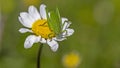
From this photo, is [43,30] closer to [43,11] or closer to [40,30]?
[40,30]

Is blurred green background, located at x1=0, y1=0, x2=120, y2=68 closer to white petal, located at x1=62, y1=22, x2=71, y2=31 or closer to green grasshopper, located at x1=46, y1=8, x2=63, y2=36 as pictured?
white petal, located at x1=62, y1=22, x2=71, y2=31

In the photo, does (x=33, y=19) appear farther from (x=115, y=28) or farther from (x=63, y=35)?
(x=115, y=28)

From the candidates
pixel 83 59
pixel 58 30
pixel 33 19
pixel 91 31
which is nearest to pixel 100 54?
pixel 83 59

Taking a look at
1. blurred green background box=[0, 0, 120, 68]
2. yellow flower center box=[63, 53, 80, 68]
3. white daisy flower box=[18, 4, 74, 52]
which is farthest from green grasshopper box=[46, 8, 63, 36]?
yellow flower center box=[63, 53, 80, 68]

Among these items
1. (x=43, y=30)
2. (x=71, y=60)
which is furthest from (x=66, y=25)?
(x=71, y=60)

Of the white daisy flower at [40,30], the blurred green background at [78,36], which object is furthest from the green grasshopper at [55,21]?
the blurred green background at [78,36]

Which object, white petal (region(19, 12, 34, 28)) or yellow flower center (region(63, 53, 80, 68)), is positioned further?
yellow flower center (region(63, 53, 80, 68))

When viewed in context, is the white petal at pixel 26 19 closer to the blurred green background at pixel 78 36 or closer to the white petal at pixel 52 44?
the white petal at pixel 52 44

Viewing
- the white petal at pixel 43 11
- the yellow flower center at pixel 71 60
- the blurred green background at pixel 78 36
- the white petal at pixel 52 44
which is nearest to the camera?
the white petal at pixel 52 44
